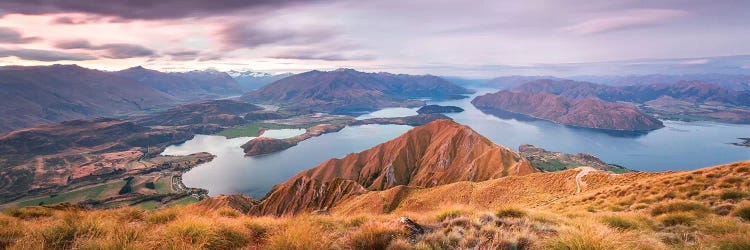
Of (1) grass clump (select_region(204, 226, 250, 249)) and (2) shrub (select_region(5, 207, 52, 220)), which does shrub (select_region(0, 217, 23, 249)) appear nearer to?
(1) grass clump (select_region(204, 226, 250, 249))

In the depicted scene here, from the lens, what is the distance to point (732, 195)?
577 inches

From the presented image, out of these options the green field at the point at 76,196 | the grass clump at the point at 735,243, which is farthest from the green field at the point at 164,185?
the grass clump at the point at 735,243

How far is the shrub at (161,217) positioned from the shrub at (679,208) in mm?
19458

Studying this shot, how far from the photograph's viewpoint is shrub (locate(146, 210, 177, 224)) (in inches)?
Result: 450

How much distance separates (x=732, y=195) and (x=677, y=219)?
5.94m

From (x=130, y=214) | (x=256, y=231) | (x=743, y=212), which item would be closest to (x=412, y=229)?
(x=256, y=231)

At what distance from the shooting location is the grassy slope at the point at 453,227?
7.48m

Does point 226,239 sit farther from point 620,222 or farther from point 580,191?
point 580,191

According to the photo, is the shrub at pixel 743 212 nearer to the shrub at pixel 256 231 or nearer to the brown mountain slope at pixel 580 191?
the brown mountain slope at pixel 580 191

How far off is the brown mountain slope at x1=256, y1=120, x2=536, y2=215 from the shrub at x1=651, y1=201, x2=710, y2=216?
7380cm

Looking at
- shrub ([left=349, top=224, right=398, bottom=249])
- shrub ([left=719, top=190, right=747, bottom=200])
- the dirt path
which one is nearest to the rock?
shrub ([left=349, top=224, right=398, bottom=249])

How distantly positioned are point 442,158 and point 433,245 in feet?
425

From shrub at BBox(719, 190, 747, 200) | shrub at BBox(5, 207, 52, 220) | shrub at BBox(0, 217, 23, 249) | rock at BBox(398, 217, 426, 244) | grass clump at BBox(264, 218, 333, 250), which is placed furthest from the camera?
shrub at BBox(719, 190, 747, 200)

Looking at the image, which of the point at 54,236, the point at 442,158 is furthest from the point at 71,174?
the point at 54,236
